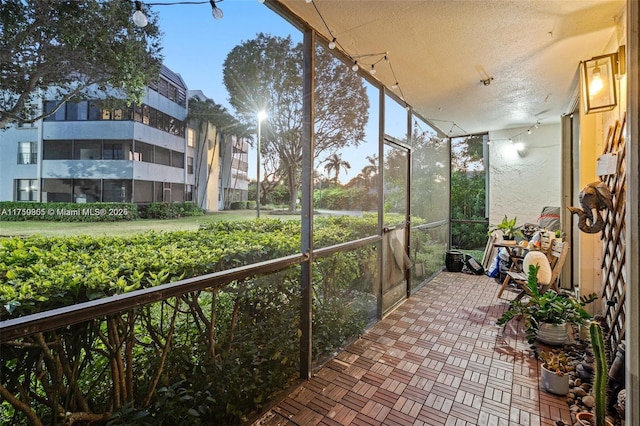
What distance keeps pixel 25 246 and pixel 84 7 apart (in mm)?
902

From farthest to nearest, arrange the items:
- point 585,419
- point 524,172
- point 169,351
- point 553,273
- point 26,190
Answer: point 524,172, point 553,273, point 585,419, point 169,351, point 26,190

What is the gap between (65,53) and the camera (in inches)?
41.8

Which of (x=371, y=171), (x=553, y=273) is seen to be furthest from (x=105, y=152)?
(x=553, y=273)

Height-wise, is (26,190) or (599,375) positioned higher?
(26,190)

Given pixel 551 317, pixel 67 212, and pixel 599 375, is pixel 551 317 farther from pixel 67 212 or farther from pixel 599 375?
pixel 67 212

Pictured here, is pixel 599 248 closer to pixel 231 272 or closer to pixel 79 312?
pixel 231 272

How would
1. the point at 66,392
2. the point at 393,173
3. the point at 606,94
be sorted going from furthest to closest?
the point at 393,173 → the point at 606,94 → the point at 66,392

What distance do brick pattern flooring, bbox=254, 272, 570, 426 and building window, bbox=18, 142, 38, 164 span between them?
70.7 inches

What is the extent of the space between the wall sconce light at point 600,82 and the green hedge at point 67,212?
11.4ft

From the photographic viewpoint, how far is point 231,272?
5.83ft

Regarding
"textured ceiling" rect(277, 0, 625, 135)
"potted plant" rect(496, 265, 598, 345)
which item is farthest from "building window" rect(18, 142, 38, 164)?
"potted plant" rect(496, 265, 598, 345)

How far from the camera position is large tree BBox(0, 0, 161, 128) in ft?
3.23

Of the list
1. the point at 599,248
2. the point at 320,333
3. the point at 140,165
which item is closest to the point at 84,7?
the point at 140,165

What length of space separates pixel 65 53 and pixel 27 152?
36 cm
